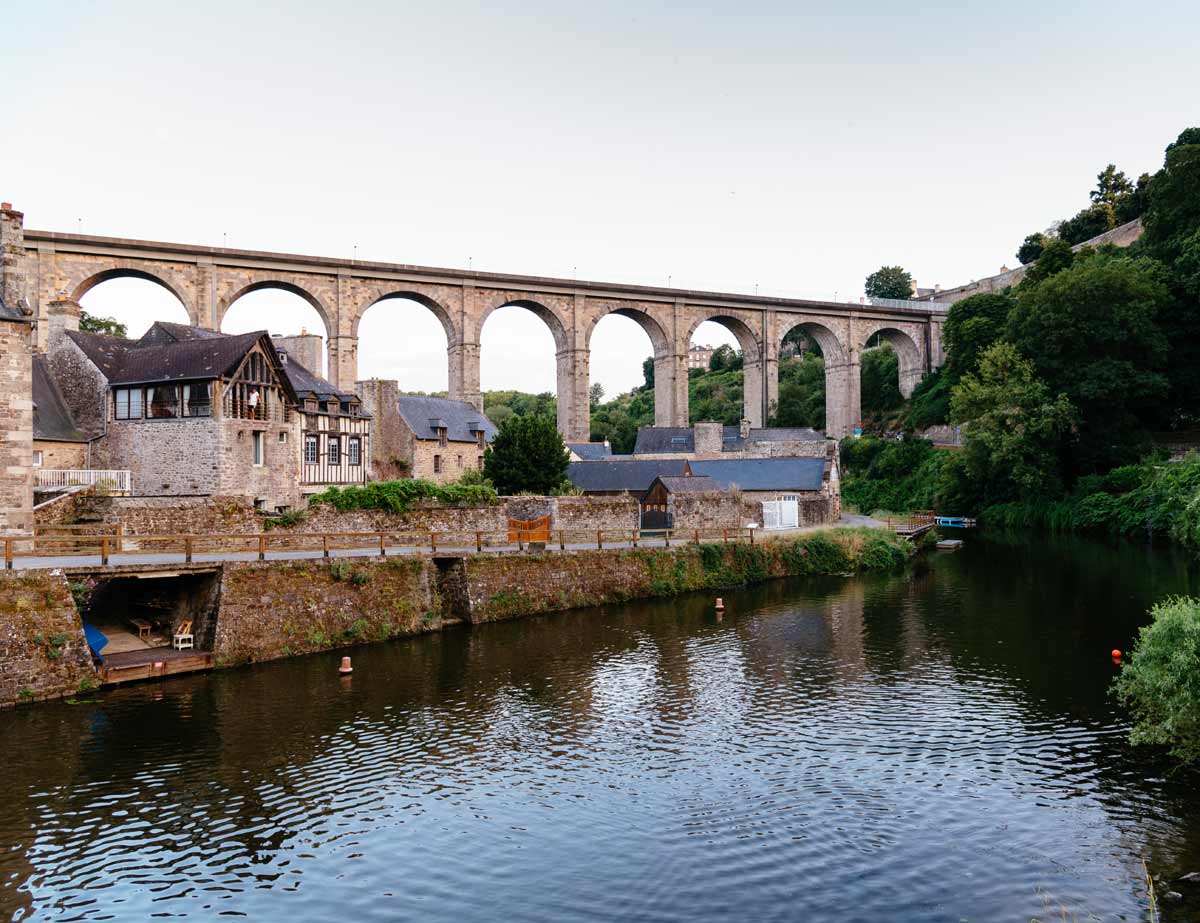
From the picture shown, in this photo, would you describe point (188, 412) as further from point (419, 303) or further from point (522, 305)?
point (522, 305)

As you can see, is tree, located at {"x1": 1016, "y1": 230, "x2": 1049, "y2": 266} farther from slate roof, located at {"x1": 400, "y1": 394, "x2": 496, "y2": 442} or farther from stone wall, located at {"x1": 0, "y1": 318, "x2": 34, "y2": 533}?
stone wall, located at {"x1": 0, "y1": 318, "x2": 34, "y2": 533}

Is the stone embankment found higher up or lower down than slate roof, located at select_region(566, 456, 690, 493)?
lower down

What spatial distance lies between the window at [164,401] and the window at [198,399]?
341 mm

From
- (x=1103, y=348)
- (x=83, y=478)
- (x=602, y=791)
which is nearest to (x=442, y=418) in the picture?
(x=83, y=478)

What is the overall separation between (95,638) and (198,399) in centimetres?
767

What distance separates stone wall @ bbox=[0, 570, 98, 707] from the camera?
13.2m

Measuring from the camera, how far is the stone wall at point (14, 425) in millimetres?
16219

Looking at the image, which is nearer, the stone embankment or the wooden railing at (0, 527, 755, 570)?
the stone embankment

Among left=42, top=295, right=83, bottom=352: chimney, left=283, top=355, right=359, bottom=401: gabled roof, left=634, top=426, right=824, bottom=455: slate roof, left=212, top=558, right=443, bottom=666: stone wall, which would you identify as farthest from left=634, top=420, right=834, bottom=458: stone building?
left=42, top=295, right=83, bottom=352: chimney

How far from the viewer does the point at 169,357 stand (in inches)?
875

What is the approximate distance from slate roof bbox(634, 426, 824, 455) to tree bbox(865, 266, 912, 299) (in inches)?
1664

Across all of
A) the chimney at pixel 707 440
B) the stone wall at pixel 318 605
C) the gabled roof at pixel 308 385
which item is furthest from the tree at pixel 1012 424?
the stone wall at pixel 318 605

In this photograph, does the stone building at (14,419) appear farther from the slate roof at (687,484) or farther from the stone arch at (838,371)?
the stone arch at (838,371)

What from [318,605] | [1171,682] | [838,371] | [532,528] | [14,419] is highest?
[838,371]
